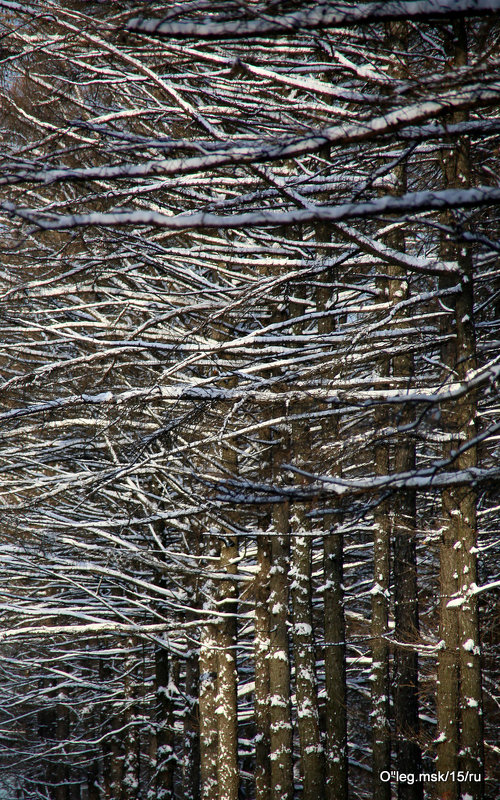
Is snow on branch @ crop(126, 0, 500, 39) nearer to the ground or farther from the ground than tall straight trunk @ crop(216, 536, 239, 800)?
farther from the ground

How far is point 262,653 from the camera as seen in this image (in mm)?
12133

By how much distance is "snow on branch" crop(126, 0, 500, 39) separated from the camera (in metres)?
3.27

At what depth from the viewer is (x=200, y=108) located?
646 centimetres

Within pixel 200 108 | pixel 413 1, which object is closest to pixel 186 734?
pixel 200 108

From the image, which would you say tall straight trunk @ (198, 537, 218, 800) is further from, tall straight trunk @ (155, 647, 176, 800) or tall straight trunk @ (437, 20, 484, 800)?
tall straight trunk @ (437, 20, 484, 800)

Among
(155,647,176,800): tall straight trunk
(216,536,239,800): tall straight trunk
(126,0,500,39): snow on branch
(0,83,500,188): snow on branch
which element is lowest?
(155,647,176,800): tall straight trunk

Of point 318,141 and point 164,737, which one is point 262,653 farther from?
point 318,141

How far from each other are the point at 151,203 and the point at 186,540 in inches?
271

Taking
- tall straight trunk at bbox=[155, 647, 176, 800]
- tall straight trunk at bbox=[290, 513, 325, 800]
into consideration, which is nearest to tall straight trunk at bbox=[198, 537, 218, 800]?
tall straight trunk at bbox=[290, 513, 325, 800]

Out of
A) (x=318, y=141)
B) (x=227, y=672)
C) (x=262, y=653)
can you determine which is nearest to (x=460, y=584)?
(x=318, y=141)

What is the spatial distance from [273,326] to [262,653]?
21.8 ft

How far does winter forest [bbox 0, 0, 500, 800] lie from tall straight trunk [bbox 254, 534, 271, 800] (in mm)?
53

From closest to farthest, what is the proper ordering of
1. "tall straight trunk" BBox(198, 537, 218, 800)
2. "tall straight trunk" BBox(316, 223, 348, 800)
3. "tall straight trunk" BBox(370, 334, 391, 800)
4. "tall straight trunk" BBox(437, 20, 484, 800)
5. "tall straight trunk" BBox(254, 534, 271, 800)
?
"tall straight trunk" BBox(437, 20, 484, 800)
"tall straight trunk" BBox(370, 334, 391, 800)
"tall straight trunk" BBox(316, 223, 348, 800)
"tall straight trunk" BBox(254, 534, 271, 800)
"tall straight trunk" BBox(198, 537, 218, 800)

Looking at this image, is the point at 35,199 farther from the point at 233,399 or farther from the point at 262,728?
the point at 262,728
